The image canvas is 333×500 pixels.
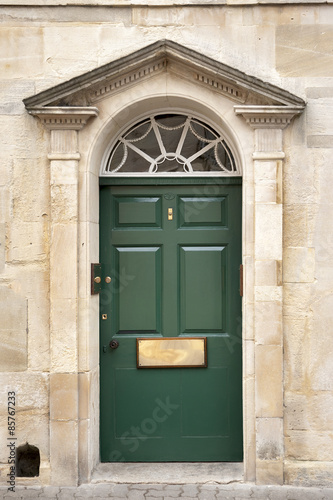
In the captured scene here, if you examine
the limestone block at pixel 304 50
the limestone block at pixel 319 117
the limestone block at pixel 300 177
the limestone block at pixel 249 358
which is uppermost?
the limestone block at pixel 304 50

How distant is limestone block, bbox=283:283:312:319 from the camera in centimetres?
507

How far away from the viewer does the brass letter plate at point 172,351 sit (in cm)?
539

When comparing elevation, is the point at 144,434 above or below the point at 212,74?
below

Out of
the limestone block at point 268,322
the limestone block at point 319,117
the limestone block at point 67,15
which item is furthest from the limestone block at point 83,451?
the limestone block at point 67,15

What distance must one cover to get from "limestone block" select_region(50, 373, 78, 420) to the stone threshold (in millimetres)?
668

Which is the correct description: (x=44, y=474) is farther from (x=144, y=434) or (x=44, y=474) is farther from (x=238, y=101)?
(x=238, y=101)

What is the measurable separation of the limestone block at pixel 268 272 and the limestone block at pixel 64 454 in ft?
Result: 7.05

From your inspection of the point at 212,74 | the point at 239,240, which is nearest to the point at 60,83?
the point at 212,74

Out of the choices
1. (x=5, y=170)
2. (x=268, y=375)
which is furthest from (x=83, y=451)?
(x=5, y=170)

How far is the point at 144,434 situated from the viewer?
5.45 m

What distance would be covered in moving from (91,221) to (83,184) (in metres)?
0.35

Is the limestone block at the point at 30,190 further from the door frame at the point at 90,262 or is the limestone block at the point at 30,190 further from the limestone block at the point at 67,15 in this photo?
the limestone block at the point at 67,15

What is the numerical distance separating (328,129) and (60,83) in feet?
8.16

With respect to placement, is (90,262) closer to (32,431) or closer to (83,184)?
(83,184)
